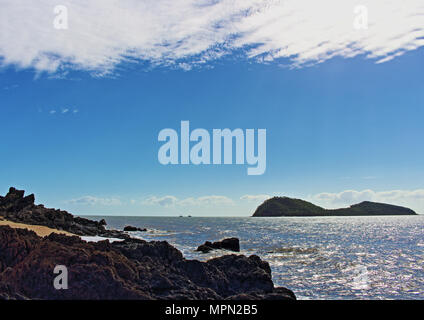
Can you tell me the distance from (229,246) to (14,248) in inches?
1253

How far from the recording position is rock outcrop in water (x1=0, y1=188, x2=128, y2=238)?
47125 millimetres

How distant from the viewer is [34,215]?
49.5 m

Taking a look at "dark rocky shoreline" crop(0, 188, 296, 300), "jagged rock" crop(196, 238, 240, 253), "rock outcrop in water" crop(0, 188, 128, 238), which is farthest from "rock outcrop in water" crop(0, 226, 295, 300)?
"rock outcrop in water" crop(0, 188, 128, 238)

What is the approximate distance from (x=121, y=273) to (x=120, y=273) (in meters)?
0.05

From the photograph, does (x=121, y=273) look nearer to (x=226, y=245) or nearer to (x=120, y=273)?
(x=120, y=273)

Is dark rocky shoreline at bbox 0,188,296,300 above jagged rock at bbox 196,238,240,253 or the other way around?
above

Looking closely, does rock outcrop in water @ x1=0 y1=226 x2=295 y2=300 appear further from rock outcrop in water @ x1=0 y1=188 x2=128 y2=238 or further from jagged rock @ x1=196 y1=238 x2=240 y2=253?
rock outcrop in water @ x1=0 y1=188 x2=128 y2=238

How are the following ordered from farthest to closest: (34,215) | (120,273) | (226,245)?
1. (34,215)
2. (226,245)
3. (120,273)

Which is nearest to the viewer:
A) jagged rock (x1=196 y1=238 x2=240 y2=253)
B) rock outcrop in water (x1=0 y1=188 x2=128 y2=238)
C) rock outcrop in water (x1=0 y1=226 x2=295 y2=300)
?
rock outcrop in water (x1=0 y1=226 x2=295 y2=300)

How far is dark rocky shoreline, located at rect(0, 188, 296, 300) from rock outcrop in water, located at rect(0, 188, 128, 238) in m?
27.3

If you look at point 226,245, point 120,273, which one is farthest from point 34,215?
point 120,273

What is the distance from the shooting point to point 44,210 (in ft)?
177

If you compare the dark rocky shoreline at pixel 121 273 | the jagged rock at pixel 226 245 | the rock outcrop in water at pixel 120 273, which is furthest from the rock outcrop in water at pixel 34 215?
the rock outcrop in water at pixel 120 273
